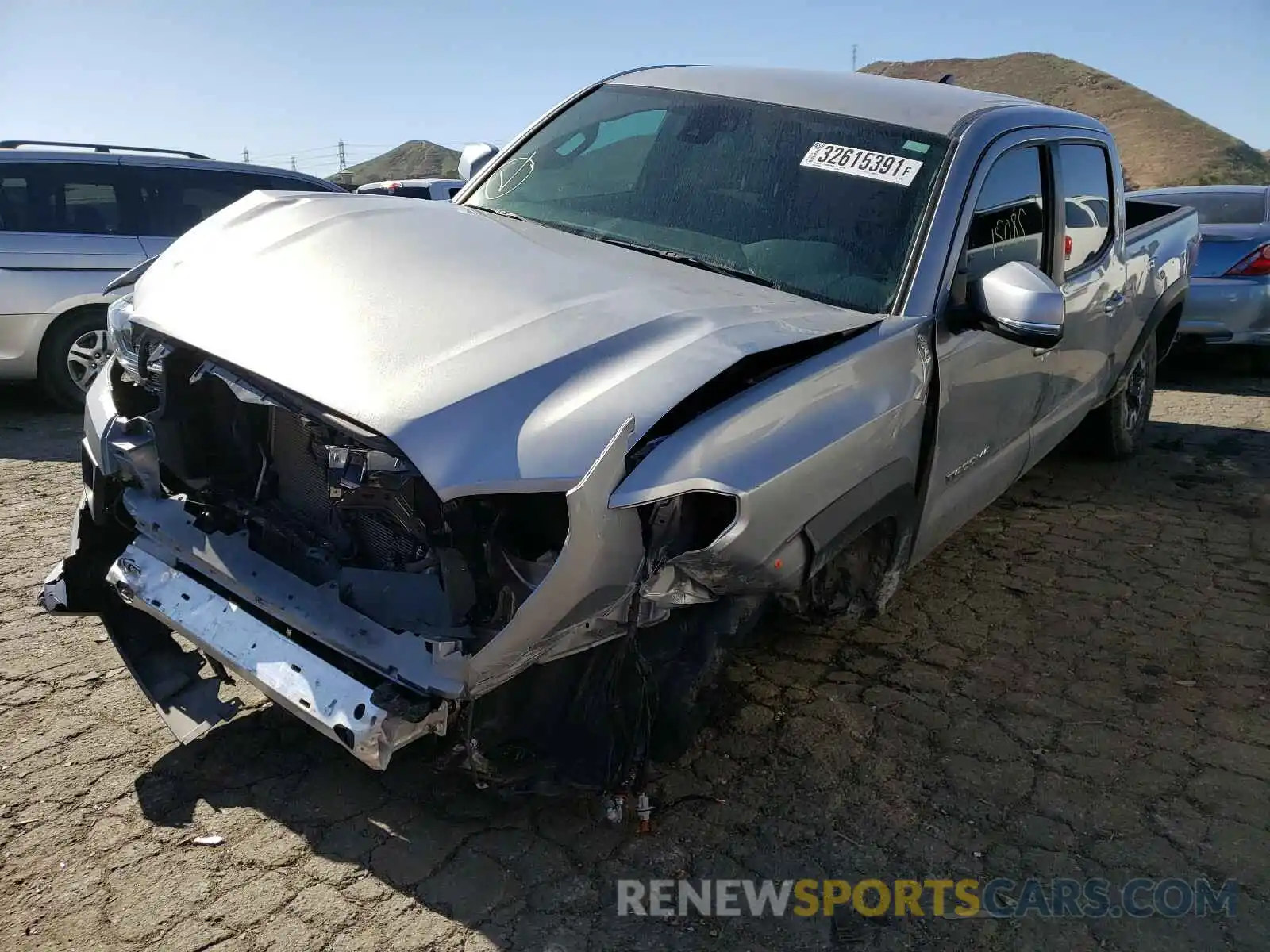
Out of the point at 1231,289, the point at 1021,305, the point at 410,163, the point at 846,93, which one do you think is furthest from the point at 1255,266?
the point at 410,163

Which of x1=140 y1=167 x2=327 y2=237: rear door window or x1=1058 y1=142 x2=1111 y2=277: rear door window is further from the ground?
x1=1058 y1=142 x2=1111 y2=277: rear door window

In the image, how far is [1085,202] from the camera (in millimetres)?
4215

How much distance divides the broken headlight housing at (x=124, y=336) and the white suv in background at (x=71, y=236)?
10.4 feet

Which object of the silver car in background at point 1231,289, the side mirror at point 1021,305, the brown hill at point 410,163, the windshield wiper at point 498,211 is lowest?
the brown hill at point 410,163

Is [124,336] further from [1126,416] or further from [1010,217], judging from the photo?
[1126,416]

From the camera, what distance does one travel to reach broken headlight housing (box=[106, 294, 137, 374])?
2.93 metres

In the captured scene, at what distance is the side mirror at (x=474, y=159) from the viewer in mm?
4242

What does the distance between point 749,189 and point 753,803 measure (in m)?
1.87

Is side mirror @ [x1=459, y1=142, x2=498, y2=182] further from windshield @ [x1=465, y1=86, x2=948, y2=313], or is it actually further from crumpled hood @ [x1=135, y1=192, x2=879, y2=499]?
crumpled hood @ [x1=135, y1=192, x2=879, y2=499]

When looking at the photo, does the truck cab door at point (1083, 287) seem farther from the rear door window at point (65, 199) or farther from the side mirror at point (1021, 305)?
the rear door window at point (65, 199)

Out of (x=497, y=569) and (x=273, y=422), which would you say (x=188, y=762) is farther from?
(x=497, y=569)

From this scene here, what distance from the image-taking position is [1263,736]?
321cm

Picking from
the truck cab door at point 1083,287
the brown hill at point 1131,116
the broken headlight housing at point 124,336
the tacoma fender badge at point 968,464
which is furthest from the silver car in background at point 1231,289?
the brown hill at point 1131,116
